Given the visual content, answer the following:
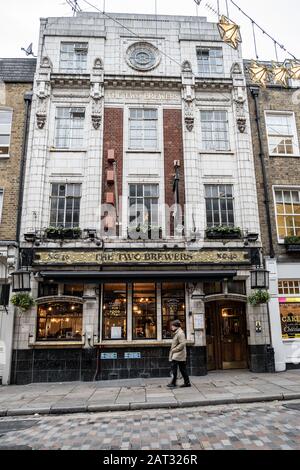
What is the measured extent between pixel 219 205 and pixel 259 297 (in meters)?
4.12

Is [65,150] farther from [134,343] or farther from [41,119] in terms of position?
[134,343]

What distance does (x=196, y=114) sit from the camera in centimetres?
1452

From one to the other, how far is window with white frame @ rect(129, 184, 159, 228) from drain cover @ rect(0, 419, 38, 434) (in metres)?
7.73

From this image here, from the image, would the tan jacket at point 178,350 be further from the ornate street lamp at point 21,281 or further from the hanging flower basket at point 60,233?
the hanging flower basket at point 60,233

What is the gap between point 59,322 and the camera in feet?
39.9

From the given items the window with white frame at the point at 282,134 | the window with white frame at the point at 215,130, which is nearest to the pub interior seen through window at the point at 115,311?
the window with white frame at the point at 215,130

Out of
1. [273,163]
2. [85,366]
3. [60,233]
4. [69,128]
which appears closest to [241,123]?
[273,163]

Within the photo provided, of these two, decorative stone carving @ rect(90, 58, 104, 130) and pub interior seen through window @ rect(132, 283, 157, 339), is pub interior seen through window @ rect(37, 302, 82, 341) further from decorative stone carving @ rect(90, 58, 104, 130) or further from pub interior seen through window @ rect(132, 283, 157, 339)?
decorative stone carving @ rect(90, 58, 104, 130)

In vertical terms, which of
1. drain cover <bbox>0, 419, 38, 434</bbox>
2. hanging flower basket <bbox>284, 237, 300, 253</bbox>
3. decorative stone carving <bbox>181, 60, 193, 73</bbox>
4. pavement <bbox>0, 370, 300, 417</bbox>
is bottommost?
drain cover <bbox>0, 419, 38, 434</bbox>

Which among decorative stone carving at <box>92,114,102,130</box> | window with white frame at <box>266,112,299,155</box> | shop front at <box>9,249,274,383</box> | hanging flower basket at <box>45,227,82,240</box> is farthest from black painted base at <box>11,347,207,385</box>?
window with white frame at <box>266,112,299,155</box>

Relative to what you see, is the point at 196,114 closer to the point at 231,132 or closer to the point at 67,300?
A: the point at 231,132

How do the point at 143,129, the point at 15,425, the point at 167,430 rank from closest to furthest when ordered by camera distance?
the point at 167,430, the point at 15,425, the point at 143,129

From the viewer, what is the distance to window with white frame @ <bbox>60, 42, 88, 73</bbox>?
1475cm
